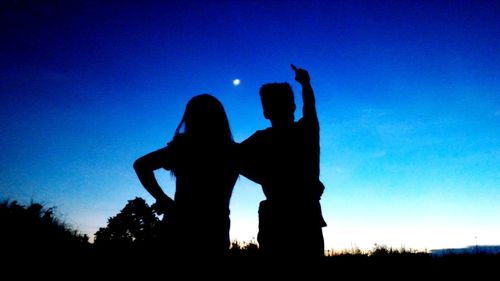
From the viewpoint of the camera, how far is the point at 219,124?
2381 millimetres

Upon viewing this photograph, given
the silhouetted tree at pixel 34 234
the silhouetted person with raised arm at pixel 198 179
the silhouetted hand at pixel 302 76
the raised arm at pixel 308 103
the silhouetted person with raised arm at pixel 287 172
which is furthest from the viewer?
the silhouetted tree at pixel 34 234

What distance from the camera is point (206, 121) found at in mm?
2338

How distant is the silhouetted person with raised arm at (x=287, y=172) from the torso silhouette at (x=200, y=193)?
27 cm

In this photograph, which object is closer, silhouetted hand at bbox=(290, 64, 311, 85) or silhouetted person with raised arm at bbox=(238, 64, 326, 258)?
silhouetted person with raised arm at bbox=(238, 64, 326, 258)

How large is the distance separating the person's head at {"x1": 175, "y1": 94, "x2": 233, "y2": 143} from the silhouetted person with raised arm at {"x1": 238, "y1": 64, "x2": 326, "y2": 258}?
0.25 meters

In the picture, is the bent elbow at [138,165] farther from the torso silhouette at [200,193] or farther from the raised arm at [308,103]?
the raised arm at [308,103]

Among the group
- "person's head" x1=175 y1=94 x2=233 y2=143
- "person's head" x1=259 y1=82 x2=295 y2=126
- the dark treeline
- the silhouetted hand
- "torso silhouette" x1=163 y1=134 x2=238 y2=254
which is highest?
the silhouetted hand

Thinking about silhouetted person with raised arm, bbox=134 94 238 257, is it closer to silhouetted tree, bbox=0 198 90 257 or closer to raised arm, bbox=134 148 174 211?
raised arm, bbox=134 148 174 211

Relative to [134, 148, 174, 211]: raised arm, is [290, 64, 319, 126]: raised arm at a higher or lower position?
higher

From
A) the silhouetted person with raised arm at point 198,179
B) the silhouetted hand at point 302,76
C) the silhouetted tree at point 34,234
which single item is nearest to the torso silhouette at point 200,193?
the silhouetted person with raised arm at point 198,179

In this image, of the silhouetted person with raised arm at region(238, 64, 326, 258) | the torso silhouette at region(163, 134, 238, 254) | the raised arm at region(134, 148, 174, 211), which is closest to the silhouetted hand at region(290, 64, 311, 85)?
the silhouetted person with raised arm at region(238, 64, 326, 258)

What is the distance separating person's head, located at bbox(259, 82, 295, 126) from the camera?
2.69m

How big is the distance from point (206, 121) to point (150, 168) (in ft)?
1.85

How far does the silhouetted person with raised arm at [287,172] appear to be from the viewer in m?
2.37
